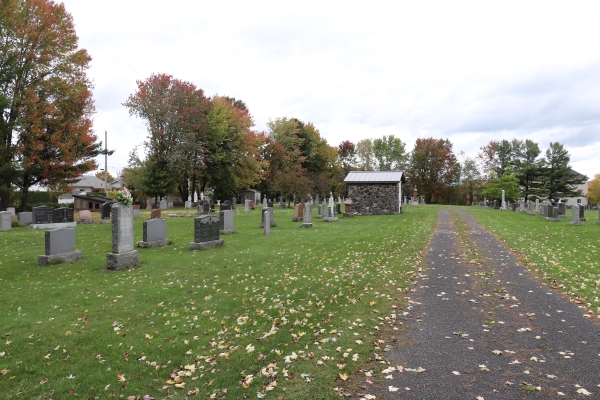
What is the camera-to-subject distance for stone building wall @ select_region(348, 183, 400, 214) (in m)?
33.6

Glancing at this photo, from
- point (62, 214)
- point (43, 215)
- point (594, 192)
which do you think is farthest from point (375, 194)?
point (594, 192)

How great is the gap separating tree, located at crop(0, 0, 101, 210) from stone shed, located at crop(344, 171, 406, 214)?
2226 cm

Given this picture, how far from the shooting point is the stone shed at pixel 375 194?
33.5 m

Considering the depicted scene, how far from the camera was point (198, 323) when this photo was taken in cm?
640

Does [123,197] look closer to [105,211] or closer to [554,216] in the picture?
[105,211]

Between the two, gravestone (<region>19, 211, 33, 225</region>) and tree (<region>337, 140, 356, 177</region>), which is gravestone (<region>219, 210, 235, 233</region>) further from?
tree (<region>337, 140, 356, 177</region>)

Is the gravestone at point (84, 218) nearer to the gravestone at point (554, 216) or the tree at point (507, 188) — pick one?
the gravestone at point (554, 216)

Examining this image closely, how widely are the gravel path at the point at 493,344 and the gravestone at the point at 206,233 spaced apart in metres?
8.09

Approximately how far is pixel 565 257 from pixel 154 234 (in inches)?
548

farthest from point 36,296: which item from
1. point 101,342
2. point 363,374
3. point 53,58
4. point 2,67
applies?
point 53,58

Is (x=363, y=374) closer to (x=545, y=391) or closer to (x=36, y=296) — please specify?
(x=545, y=391)

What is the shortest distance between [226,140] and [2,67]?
24978 mm

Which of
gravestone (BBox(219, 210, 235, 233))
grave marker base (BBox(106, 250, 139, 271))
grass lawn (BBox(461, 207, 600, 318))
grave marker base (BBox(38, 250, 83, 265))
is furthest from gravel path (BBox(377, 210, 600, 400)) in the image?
gravestone (BBox(219, 210, 235, 233))

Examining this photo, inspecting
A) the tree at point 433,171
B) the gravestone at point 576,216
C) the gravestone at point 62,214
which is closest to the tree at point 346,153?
the tree at point 433,171
